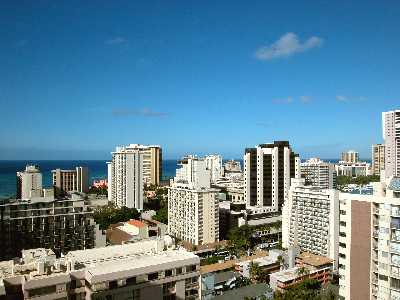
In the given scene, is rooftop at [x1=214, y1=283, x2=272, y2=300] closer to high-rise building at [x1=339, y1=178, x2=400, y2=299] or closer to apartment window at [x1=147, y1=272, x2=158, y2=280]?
high-rise building at [x1=339, y1=178, x2=400, y2=299]

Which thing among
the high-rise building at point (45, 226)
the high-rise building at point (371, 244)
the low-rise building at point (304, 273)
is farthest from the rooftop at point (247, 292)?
the high-rise building at point (45, 226)

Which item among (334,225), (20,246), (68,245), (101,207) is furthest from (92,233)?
(101,207)

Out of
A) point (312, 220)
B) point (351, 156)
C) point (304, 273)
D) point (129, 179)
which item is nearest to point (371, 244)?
point (304, 273)

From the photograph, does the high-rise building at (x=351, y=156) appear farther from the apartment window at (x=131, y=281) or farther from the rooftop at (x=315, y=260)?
the apartment window at (x=131, y=281)

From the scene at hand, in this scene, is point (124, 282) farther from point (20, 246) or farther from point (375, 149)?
point (375, 149)

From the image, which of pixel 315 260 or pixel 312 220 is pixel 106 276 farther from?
pixel 312 220

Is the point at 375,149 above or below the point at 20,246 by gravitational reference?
above

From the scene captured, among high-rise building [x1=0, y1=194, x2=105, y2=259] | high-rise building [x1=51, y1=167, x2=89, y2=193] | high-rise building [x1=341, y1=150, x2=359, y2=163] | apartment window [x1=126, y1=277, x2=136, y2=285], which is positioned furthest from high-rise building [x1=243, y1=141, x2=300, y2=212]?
high-rise building [x1=341, y1=150, x2=359, y2=163]
